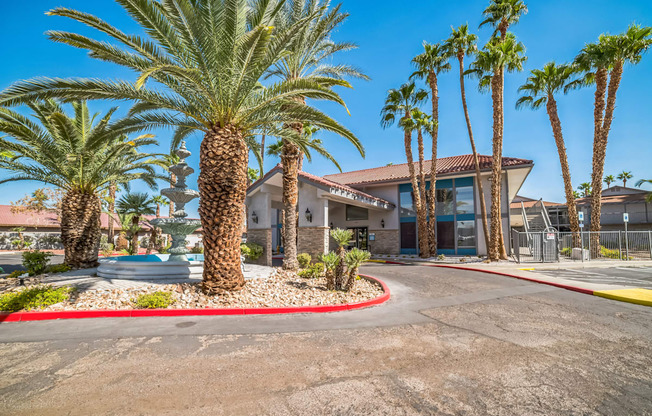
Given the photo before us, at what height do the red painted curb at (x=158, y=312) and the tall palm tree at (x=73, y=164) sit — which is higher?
the tall palm tree at (x=73, y=164)

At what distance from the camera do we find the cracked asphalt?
322cm

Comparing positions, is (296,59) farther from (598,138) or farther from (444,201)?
(598,138)

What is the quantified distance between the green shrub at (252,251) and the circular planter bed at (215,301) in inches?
223

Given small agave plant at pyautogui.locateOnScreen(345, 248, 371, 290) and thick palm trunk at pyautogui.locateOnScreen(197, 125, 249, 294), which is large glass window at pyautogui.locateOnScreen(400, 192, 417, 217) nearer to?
small agave plant at pyautogui.locateOnScreen(345, 248, 371, 290)

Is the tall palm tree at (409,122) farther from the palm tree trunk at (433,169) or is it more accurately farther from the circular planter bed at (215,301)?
the circular planter bed at (215,301)

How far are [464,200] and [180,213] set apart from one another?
18.6 metres

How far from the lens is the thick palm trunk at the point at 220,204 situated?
7.88 metres

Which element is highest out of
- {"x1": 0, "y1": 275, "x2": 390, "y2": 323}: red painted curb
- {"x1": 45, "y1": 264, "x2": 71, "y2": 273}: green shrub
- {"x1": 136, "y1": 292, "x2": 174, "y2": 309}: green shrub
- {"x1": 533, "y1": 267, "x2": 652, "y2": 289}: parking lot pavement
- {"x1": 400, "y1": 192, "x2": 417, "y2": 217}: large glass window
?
{"x1": 400, "y1": 192, "x2": 417, "y2": 217}: large glass window

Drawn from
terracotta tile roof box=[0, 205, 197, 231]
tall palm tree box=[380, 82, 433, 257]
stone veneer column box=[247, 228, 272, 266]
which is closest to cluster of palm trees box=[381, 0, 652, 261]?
tall palm tree box=[380, 82, 433, 257]

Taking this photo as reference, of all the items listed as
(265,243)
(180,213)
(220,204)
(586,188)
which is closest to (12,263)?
(180,213)

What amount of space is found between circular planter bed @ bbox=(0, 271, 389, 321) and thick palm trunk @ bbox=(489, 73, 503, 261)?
1137 centimetres

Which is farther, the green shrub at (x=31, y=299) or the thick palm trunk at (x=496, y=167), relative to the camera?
the thick palm trunk at (x=496, y=167)

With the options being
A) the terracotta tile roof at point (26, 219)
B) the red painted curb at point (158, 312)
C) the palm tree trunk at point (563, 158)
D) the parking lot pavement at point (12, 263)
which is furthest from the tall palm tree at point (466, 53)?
the terracotta tile roof at point (26, 219)

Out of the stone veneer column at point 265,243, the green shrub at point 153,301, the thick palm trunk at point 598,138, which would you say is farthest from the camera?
the thick palm trunk at point 598,138
